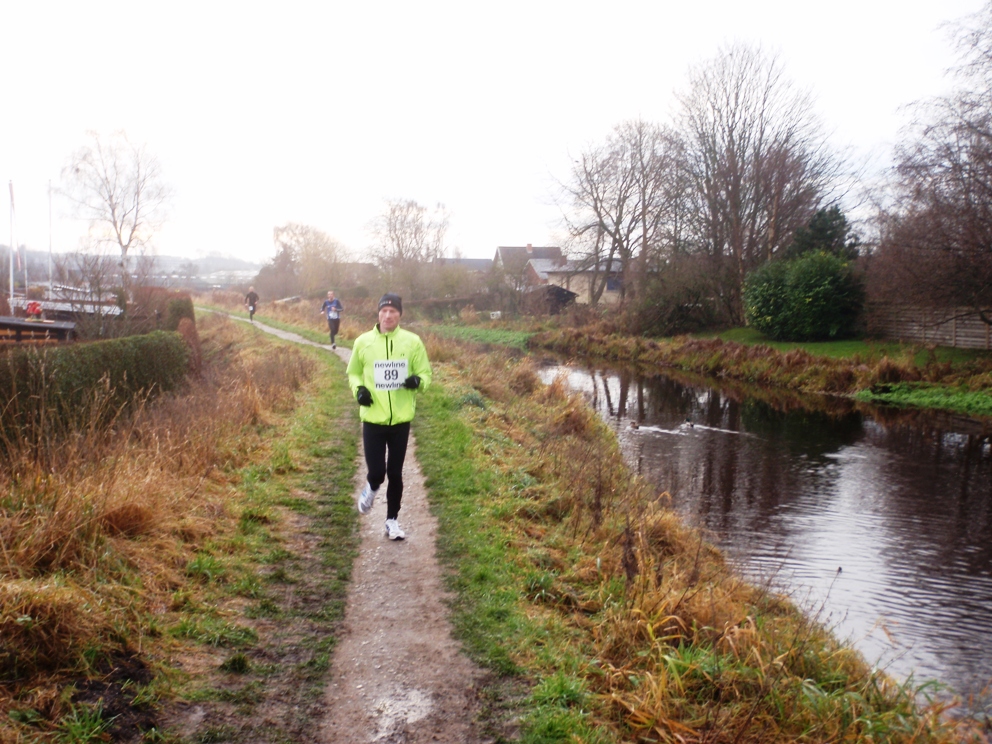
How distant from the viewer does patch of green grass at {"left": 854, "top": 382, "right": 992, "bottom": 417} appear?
19.8 metres

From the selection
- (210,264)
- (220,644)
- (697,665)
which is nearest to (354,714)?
(220,644)

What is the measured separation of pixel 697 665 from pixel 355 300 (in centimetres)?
4771

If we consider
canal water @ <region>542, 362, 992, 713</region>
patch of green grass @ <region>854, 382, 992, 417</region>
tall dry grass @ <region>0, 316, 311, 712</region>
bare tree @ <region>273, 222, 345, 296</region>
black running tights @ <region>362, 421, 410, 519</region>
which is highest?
bare tree @ <region>273, 222, 345, 296</region>

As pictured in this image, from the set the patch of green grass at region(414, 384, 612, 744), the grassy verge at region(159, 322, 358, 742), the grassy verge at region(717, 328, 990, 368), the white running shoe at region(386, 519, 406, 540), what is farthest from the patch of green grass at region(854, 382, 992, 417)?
the white running shoe at region(386, 519, 406, 540)

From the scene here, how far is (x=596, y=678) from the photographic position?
13.6ft

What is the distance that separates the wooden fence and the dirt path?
2265cm

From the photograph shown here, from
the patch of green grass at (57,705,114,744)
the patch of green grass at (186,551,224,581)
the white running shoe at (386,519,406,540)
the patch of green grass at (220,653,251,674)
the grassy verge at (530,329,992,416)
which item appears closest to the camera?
the patch of green grass at (57,705,114,744)

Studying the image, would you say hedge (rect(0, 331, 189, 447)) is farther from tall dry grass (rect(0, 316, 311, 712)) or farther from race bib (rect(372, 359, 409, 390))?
race bib (rect(372, 359, 409, 390))

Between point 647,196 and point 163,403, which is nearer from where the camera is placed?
point 163,403

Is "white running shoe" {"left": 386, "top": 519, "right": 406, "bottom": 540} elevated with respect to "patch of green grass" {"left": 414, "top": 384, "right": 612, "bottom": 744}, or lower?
elevated

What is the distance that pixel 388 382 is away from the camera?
19.4 ft

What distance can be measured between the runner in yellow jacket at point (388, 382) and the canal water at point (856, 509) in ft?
12.9

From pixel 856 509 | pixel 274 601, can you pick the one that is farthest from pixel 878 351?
pixel 274 601

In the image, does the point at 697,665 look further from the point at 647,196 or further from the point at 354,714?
the point at 647,196
